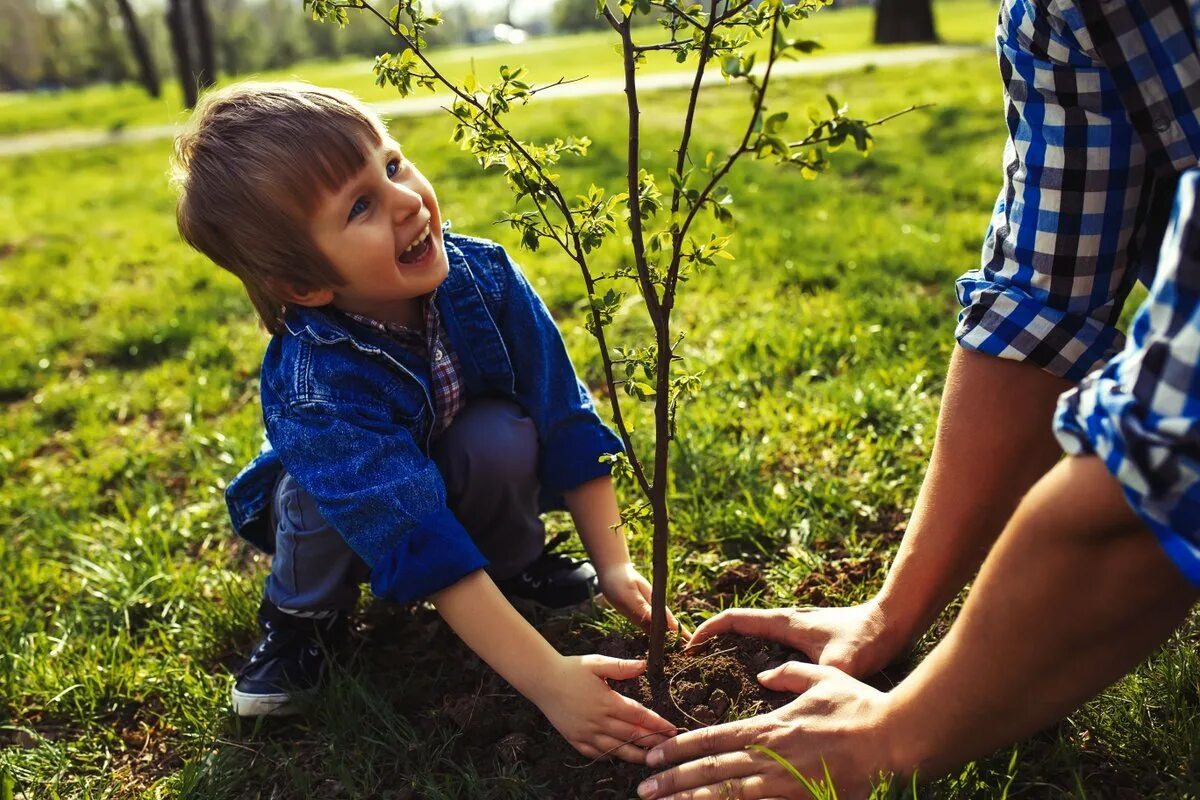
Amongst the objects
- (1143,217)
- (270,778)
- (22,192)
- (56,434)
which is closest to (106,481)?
(56,434)

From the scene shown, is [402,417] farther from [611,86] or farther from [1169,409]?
[611,86]

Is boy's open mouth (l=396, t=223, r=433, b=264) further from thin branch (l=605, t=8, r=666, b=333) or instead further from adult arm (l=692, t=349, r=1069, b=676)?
adult arm (l=692, t=349, r=1069, b=676)

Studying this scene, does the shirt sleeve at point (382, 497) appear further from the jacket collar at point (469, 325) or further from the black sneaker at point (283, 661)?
the black sneaker at point (283, 661)

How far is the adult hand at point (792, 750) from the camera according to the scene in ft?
5.06

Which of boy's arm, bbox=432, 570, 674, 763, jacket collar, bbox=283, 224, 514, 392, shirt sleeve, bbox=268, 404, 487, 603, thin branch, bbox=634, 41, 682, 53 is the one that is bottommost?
boy's arm, bbox=432, 570, 674, 763

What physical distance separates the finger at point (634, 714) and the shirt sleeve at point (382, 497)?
0.35 meters

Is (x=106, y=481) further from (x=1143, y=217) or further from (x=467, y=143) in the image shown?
(x=1143, y=217)

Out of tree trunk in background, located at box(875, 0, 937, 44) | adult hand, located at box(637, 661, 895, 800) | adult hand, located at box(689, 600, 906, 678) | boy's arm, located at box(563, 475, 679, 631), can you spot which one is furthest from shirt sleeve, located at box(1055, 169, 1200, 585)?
tree trunk in background, located at box(875, 0, 937, 44)

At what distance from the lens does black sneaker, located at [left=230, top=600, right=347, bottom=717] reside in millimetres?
2123

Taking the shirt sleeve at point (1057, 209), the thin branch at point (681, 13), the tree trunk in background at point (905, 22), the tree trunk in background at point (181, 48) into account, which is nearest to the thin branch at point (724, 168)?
the thin branch at point (681, 13)

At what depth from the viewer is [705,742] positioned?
1719mm

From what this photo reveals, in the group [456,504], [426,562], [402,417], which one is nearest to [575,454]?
[456,504]

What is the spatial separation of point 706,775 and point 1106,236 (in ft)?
3.56

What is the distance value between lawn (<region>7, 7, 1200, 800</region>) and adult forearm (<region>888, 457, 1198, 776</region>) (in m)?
0.19
